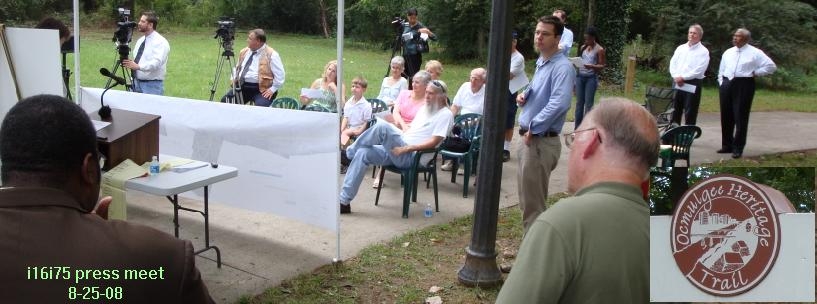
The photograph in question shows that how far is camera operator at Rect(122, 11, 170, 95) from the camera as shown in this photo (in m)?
7.86

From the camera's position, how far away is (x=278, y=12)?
13352 mm

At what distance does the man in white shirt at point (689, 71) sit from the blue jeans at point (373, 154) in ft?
16.5

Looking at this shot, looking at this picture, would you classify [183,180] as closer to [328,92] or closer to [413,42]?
[328,92]

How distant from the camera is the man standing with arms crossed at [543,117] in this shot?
15.6ft

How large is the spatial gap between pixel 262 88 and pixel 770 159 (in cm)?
649

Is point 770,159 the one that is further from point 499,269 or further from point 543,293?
point 543,293

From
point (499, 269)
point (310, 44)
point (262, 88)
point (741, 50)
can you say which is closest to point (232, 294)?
point (499, 269)

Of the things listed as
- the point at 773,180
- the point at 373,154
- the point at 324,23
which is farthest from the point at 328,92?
the point at 324,23

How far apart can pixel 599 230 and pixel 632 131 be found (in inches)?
10.9

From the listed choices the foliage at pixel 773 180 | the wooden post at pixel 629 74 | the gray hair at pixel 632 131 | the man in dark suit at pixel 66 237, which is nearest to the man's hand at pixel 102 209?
the man in dark suit at pixel 66 237

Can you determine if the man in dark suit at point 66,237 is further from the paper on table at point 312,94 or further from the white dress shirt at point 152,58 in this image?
the white dress shirt at point 152,58

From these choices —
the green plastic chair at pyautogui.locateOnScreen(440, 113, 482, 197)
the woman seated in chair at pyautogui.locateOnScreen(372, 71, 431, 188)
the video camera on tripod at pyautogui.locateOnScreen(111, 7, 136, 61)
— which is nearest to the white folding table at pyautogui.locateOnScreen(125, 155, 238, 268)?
the woman seated in chair at pyautogui.locateOnScreen(372, 71, 431, 188)

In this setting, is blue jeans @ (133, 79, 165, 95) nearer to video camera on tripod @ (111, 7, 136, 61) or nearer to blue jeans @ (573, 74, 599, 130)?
video camera on tripod @ (111, 7, 136, 61)

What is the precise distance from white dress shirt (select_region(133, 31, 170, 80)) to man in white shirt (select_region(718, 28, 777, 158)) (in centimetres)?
682
